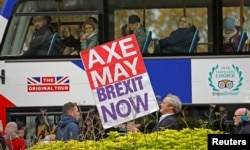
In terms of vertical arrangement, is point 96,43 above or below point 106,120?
above

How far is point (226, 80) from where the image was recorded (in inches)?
577

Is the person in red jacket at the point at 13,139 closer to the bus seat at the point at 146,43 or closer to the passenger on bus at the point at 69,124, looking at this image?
the passenger on bus at the point at 69,124

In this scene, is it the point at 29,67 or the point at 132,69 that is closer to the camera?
the point at 132,69

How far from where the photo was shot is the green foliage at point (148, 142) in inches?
324

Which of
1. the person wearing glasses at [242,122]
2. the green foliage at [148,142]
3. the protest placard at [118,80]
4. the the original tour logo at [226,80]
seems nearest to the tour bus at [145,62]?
the the original tour logo at [226,80]

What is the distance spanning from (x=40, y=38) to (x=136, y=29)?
162cm

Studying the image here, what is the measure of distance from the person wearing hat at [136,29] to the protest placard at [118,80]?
105 centimetres

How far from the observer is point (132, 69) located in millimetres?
13375

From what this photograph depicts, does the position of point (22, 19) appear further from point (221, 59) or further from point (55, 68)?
point (221, 59)

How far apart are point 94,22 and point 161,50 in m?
1.21

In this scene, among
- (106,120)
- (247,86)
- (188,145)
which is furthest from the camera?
(247,86)

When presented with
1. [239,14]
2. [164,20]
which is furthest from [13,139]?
[239,14]

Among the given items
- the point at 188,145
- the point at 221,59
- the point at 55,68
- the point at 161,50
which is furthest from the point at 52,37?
the point at 188,145

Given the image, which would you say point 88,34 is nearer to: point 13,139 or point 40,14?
Answer: point 40,14
